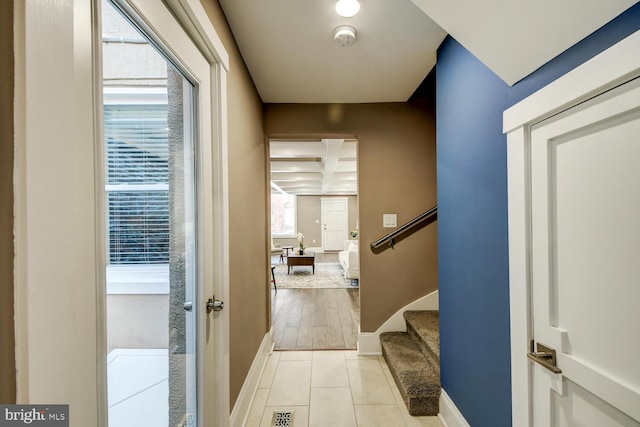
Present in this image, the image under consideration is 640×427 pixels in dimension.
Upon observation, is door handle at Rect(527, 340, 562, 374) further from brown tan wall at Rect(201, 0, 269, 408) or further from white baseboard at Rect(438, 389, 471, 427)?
brown tan wall at Rect(201, 0, 269, 408)

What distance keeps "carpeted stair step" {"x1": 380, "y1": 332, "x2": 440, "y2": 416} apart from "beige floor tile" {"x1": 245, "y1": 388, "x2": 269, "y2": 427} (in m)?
1.00

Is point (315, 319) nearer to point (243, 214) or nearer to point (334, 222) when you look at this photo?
point (243, 214)

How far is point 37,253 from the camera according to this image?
0.43 m

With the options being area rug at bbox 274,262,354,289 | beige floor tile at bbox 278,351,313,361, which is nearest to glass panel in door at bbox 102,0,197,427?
beige floor tile at bbox 278,351,313,361

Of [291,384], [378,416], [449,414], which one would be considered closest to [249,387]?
[291,384]

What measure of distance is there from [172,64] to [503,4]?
118 centimetres

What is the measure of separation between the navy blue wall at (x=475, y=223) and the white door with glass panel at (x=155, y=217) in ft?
4.21

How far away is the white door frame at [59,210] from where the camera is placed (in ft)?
1.33

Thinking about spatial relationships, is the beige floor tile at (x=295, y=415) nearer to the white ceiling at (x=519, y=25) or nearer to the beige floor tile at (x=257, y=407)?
the beige floor tile at (x=257, y=407)

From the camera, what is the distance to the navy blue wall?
1108mm

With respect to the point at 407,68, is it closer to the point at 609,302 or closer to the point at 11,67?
the point at 609,302

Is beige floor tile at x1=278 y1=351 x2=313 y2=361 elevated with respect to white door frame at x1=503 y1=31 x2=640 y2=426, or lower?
lower

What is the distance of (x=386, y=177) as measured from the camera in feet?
8.72

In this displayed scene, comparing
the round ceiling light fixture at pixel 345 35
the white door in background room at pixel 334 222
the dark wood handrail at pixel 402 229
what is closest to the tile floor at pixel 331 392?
the dark wood handrail at pixel 402 229
